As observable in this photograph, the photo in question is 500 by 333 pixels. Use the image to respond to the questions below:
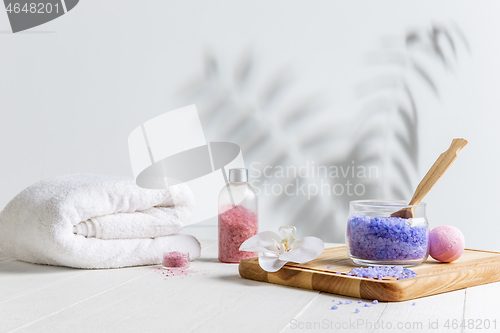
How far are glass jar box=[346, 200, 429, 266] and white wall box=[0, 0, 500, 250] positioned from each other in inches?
16.4

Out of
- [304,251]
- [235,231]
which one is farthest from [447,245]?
[235,231]

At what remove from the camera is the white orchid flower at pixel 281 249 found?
2.42ft

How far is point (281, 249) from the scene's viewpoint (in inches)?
31.2

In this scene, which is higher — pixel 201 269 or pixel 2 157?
pixel 2 157

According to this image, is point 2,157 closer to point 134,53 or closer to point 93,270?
point 134,53

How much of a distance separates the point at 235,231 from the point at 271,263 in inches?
7.4

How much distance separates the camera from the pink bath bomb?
2.50ft

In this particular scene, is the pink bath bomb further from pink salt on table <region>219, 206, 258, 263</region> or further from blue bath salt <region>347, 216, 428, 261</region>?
pink salt on table <region>219, 206, 258, 263</region>

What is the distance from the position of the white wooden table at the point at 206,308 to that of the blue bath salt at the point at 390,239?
89mm

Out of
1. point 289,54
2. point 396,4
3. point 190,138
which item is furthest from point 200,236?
point 396,4

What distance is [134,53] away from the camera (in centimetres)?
130

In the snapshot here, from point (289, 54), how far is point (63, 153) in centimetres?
71

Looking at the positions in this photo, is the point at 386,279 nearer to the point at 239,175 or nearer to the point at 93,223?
the point at 239,175

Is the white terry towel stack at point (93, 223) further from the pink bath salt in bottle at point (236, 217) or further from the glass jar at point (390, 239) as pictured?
the glass jar at point (390, 239)
